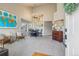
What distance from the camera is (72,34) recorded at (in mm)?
2354

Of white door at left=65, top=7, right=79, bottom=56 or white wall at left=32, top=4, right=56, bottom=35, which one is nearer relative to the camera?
white door at left=65, top=7, right=79, bottom=56

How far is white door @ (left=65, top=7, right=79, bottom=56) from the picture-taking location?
2.26 metres

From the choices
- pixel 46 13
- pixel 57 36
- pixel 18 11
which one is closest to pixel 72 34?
pixel 57 36

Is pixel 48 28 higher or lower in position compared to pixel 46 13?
lower

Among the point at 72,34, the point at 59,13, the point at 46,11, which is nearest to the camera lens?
the point at 72,34

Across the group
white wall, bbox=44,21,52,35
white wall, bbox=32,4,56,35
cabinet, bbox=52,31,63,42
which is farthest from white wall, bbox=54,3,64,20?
cabinet, bbox=52,31,63,42

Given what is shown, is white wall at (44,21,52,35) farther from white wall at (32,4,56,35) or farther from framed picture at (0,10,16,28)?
framed picture at (0,10,16,28)

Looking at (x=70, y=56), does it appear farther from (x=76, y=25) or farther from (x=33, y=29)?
(x=33, y=29)

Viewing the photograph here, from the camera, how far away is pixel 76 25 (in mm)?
2264

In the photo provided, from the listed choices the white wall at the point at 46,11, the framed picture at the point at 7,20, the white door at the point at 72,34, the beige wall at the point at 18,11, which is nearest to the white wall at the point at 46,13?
the white wall at the point at 46,11

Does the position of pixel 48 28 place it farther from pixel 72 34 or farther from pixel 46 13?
pixel 72 34

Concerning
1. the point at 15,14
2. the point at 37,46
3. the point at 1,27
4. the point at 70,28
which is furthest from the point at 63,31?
the point at 1,27

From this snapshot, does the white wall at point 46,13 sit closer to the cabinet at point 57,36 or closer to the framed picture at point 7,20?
the cabinet at point 57,36

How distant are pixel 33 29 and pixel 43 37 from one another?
0.94 feet
